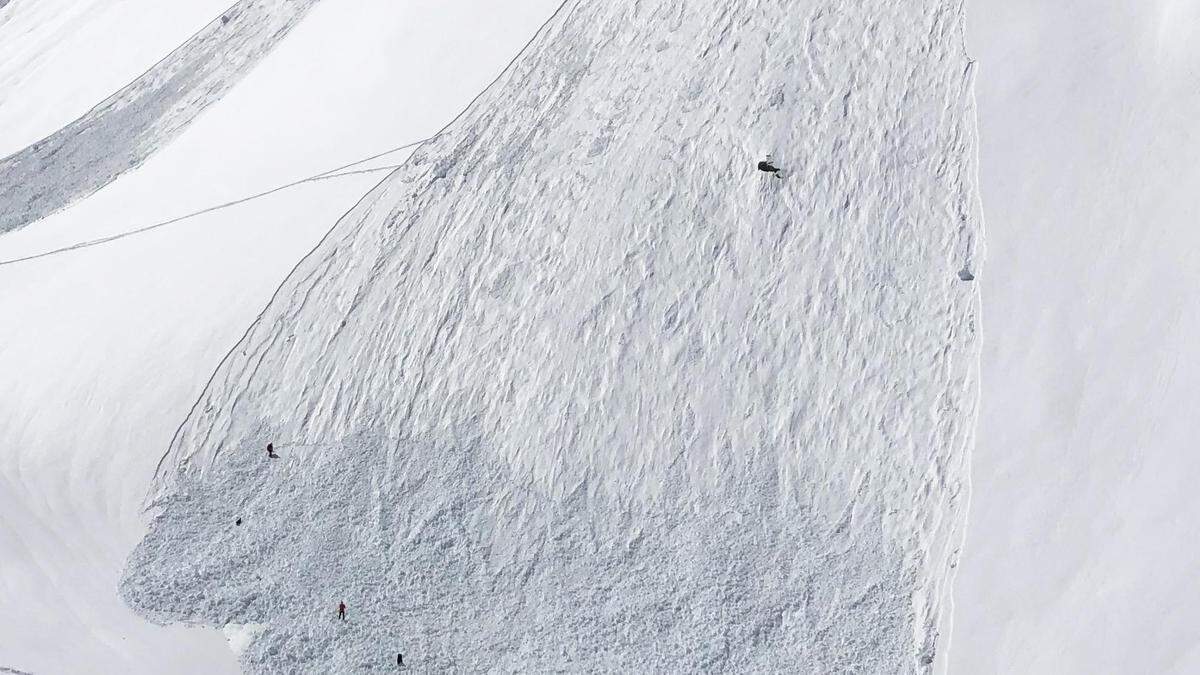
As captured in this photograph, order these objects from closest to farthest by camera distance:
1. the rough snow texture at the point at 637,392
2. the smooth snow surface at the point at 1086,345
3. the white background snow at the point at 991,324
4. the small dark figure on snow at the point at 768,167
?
the smooth snow surface at the point at 1086,345
the white background snow at the point at 991,324
the rough snow texture at the point at 637,392
the small dark figure on snow at the point at 768,167

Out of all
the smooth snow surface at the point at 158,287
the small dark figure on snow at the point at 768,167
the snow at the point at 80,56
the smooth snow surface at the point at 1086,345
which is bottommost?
the smooth snow surface at the point at 1086,345

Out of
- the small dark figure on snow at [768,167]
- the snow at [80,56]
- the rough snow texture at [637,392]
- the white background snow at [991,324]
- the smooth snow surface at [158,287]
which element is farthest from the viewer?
the snow at [80,56]

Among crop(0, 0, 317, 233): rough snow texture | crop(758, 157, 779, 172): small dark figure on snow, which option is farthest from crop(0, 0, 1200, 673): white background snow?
crop(758, 157, 779, 172): small dark figure on snow

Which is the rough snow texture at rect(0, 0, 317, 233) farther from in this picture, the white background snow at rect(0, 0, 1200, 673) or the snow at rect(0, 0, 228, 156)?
the white background snow at rect(0, 0, 1200, 673)

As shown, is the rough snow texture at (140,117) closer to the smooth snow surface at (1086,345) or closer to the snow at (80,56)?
the snow at (80,56)

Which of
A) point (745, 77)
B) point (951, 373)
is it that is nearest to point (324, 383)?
point (745, 77)

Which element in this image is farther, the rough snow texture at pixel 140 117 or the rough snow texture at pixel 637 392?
the rough snow texture at pixel 140 117

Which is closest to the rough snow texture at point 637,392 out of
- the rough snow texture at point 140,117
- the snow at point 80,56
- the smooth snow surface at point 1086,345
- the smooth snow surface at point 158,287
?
the smooth snow surface at point 1086,345

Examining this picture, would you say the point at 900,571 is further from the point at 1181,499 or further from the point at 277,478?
the point at 277,478
